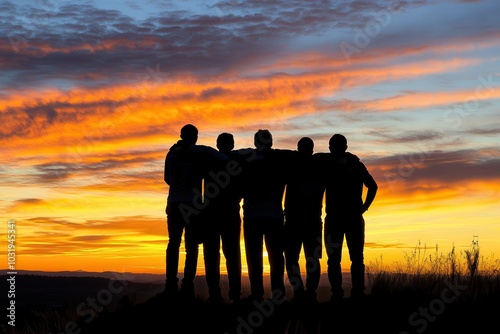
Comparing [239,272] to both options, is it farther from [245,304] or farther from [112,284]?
[112,284]

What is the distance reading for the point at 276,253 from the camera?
12.7 meters

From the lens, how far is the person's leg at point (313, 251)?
1295 cm

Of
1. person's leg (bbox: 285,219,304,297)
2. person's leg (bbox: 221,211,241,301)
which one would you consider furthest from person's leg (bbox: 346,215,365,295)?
person's leg (bbox: 221,211,241,301)

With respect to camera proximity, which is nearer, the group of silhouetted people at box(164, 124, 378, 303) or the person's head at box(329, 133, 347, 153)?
the group of silhouetted people at box(164, 124, 378, 303)

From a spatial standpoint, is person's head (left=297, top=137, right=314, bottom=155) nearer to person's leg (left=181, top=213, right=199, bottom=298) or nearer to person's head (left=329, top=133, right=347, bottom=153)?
person's head (left=329, top=133, right=347, bottom=153)

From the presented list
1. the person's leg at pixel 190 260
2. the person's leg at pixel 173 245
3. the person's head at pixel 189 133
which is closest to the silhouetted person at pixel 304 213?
the person's leg at pixel 190 260

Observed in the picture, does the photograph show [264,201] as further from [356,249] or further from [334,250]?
[356,249]

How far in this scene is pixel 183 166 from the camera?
1252cm

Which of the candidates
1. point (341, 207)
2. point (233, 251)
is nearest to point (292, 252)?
point (233, 251)

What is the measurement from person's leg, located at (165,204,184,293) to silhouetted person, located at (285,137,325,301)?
1.77 metres

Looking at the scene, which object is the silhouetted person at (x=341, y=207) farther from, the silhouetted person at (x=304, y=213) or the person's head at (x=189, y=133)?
the person's head at (x=189, y=133)

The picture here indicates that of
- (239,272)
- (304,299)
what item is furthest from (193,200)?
(304,299)

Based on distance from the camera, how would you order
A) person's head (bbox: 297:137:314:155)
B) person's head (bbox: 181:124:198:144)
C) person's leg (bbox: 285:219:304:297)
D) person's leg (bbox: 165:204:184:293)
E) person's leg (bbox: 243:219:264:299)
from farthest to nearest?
1. person's leg (bbox: 285:219:304:297)
2. person's head (bbox: 297:137:314:155)
3. person's leg (bbox: 165:204:184:293)
4. person's head (bbox: 181:124:198:144)
5. person's leg (bbox: 243:219:264:299)

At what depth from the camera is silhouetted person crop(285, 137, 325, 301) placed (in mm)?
12742
